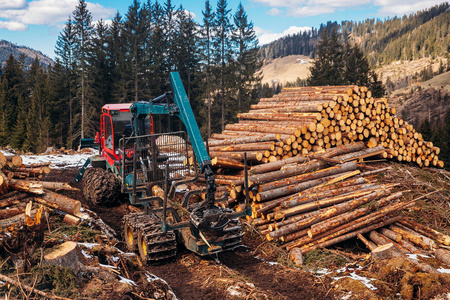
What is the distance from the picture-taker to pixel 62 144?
40438 mm

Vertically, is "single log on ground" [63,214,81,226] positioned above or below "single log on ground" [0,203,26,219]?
below

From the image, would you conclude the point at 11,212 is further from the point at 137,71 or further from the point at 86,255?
the point at 137,71

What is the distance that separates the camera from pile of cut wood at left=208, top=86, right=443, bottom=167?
36.7 feet

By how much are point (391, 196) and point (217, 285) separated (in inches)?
226

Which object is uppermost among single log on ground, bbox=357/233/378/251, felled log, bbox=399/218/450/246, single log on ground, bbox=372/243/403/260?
single log on ground, bbox=372/243/403/260

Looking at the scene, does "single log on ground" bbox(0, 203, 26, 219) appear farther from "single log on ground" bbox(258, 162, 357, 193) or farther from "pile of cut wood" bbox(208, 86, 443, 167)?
"single log on ground" bbox(258, 162, 357, 193)

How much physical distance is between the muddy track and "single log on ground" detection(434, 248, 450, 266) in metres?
2.98

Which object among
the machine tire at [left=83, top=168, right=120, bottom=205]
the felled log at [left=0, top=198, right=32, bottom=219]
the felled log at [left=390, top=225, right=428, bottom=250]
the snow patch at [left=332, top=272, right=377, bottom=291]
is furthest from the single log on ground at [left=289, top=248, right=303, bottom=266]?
the felled log at [left=0, top=198, right=32, bottom=219]

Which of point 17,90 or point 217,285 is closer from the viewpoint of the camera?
point 217,285

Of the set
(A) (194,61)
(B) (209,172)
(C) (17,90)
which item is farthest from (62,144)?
(B) (209,172)

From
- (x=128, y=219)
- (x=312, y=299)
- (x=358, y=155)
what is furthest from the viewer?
(x=358, y=155)

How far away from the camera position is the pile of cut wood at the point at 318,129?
36.7ft

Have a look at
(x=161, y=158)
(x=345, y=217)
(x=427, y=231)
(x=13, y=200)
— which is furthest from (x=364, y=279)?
(x=13, y=200)

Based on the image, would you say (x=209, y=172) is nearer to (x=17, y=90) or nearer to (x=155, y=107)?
(x=155, y=107)
